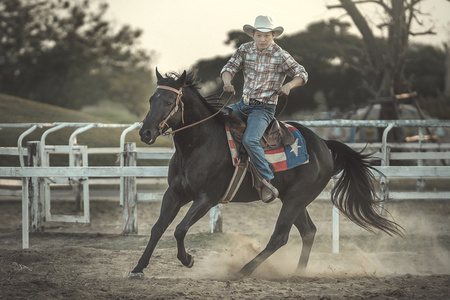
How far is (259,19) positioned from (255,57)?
407mm

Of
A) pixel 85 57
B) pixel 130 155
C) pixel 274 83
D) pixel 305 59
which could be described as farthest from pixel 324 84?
pixel 274 83

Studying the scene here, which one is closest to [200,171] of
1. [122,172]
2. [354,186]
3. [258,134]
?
[258,134]

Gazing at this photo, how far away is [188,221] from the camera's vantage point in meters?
5.70

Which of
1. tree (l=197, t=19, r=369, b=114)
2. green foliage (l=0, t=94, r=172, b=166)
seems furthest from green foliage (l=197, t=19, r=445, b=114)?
green foliage (l=0, t=94, r=172, b=166)

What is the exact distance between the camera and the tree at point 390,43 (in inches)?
733

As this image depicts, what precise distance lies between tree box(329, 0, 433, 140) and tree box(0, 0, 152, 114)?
91.7 ft

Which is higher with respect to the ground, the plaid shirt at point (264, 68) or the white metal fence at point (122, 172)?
the plaid shirt at point (264, 68)

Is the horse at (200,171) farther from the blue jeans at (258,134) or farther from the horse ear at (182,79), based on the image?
the blue jeans at (258,134)

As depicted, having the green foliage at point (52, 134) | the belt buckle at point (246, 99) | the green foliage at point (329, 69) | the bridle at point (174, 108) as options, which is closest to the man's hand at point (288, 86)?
the belt buckle at point (246, 99)

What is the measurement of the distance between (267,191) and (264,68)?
1296 mm

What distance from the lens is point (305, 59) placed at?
1468 inches

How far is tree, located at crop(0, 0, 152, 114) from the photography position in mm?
41781

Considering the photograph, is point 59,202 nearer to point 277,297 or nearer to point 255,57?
point 255,57

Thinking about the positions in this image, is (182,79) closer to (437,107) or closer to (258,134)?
(258,134)
